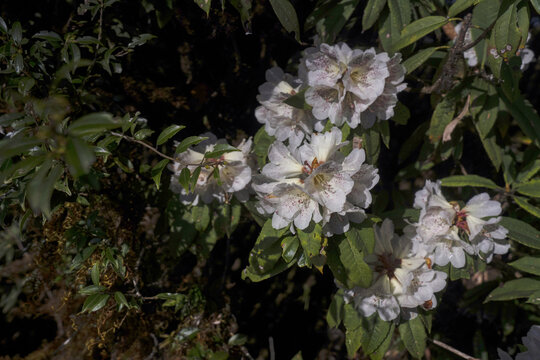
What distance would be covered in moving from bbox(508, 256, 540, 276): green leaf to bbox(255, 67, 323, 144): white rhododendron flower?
95 centimetres

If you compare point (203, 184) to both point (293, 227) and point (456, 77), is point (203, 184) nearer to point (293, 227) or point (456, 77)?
point (293, 227)

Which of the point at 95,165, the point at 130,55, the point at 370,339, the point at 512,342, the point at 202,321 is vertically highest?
the point at 130,55

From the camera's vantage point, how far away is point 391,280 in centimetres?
127

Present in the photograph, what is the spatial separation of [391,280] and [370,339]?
248mm

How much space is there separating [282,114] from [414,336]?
0.95m

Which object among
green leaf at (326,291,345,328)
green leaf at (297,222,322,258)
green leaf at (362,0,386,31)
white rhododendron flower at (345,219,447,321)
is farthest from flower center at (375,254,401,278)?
green leaf at (362,0,386,31)

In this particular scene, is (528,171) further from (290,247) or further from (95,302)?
(95,302)

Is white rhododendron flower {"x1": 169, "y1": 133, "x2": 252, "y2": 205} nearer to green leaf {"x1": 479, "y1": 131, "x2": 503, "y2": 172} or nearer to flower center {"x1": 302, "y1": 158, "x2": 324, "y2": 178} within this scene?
flower center {"x1": 302, "y1": 158, "x2": 324, "y2": 178}

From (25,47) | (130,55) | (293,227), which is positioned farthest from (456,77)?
(25,47)

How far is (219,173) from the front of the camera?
1331mm

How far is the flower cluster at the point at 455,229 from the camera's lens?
1.26 meters

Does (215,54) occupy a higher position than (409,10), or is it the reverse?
(409,10)

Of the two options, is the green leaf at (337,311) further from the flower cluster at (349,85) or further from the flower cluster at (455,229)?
the flower cluster at (349,85)

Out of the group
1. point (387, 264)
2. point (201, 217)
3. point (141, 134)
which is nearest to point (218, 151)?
point (141, 134)
